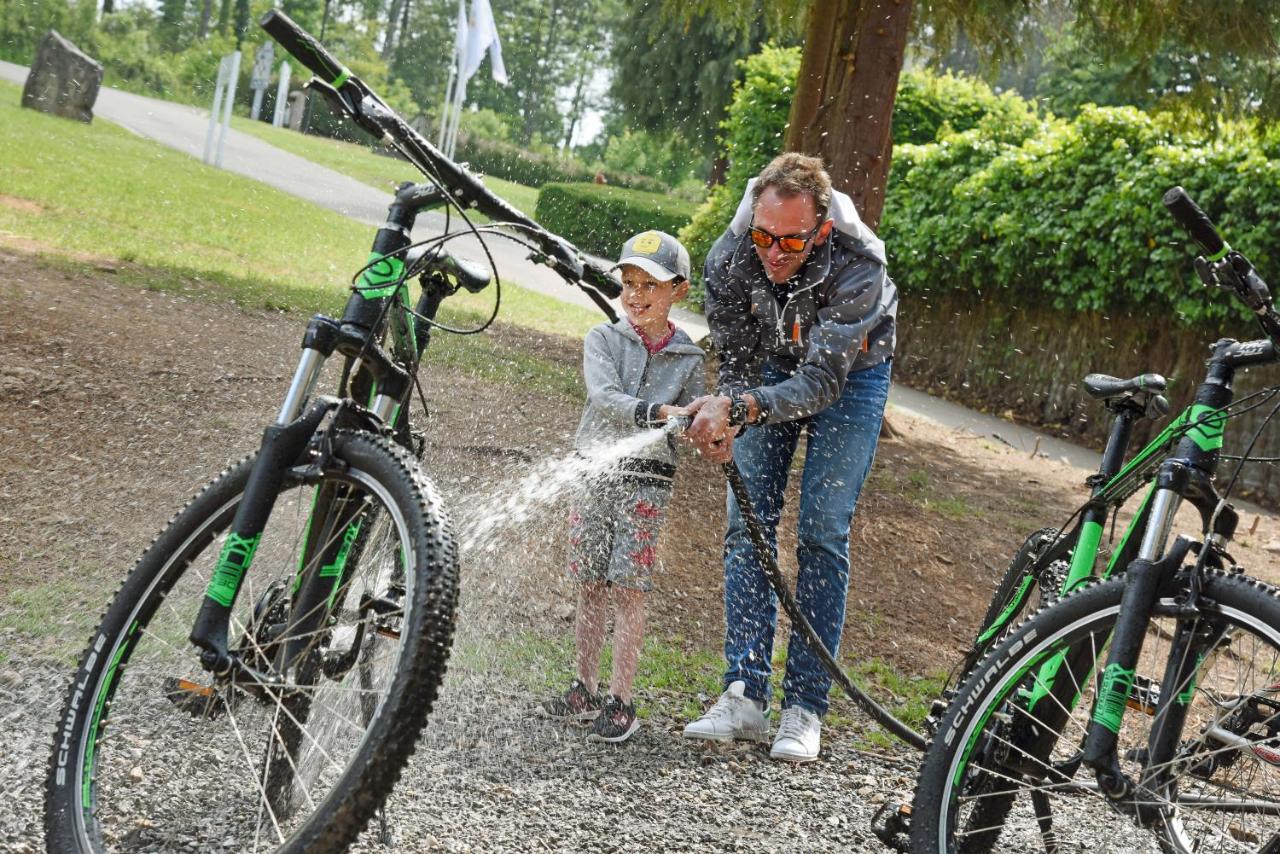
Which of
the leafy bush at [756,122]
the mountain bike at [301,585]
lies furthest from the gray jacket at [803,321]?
the leafy bush at [756,122]

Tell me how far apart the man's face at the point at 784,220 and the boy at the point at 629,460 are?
29 cm

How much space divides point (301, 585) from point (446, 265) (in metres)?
0.74

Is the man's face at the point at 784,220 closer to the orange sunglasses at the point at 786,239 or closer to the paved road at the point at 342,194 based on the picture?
the orange sunglasses at the point at 786,239

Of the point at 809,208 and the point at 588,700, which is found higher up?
the point at 809,208

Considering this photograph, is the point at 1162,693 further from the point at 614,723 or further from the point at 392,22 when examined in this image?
the point at 392,22

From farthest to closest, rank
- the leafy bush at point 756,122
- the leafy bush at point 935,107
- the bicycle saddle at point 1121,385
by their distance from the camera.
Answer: the leafy bush at point 935,107
the leafy bush at point 756,122
the bicycle saddle at point 1121,385

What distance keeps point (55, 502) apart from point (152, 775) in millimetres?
2591

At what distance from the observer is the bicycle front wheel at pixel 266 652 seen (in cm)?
257

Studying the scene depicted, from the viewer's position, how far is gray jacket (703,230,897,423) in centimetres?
375

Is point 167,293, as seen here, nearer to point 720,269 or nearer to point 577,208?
point 720,269

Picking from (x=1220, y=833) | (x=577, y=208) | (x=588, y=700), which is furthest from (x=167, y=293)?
(x=577, y=208)

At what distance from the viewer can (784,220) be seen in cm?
369

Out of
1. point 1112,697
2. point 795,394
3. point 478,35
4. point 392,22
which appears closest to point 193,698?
point 795,394

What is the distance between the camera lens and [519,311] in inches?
530
